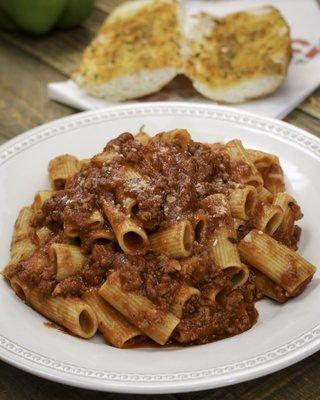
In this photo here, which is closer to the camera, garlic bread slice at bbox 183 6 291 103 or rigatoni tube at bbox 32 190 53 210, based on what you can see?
rigatoni tube at bbox 32 190 53 210

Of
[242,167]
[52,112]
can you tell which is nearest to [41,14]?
[52,112]

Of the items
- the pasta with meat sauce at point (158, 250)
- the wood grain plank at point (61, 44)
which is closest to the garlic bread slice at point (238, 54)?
the wood grain plank at point (61, 44)

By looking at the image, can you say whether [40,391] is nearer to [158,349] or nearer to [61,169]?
[158,349]

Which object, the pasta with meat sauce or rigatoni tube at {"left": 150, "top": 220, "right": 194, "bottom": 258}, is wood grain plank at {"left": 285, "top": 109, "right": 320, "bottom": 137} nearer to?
the pasta with meat sauce

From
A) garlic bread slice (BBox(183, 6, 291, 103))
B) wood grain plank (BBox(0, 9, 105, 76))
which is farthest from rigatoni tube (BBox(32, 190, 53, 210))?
wood grain plank (BBox(0, 9, 105, 76))

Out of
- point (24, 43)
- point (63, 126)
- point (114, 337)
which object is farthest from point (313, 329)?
point (24, 43)

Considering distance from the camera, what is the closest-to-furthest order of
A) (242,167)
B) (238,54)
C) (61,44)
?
(242,167), (238,54), (61,44)
